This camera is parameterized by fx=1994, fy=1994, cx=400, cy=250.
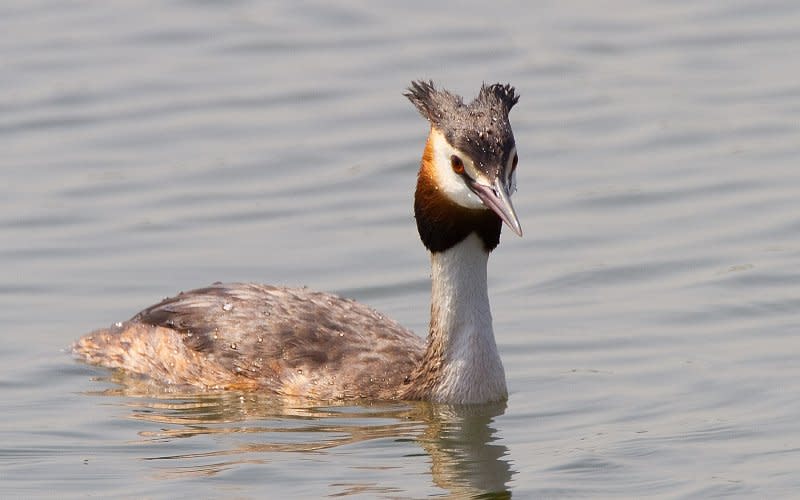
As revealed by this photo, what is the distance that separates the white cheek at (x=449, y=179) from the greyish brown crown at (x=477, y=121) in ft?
0.25

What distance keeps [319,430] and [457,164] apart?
194 centimetres

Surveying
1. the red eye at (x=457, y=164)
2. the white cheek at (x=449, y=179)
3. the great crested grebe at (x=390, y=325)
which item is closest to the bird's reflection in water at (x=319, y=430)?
the great crested grebe at (x=390, y=325)

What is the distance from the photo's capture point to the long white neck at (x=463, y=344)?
43.1 feet

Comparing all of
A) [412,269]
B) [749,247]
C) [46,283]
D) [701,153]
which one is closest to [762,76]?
[701,153]

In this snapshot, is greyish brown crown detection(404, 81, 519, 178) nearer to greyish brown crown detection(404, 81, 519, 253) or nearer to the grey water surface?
greyish brown crown detection(404, 81, 519, 253)

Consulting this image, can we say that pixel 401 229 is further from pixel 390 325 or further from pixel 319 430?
pixel 319 430

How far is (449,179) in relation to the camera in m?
12.5

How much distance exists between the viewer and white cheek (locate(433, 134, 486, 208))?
1238 centimetres

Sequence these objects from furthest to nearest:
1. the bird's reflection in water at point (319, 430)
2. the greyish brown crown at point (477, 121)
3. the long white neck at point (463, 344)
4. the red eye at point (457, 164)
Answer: the long white neck at point (463, 344) < the red eye at point (457, 164) < the greyish brown crown at point (477, 121) < the bird's reflection in water at point (319, 430)

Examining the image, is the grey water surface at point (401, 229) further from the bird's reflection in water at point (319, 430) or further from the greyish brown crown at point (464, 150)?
the greyish brown crown at point (464, 150)

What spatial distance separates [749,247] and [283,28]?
815cm

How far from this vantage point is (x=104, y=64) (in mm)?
21422

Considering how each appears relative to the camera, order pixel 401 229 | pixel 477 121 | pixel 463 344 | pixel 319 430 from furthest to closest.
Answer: pixel 401 229, pixel 463 344, pixel 319 430, pixel 477 121

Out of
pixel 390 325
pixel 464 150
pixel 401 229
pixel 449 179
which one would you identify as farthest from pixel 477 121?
pixel 401 229
